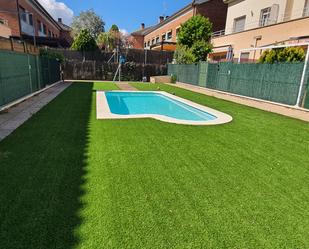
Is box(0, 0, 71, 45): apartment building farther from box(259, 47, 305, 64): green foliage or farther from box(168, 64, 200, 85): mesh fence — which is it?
box(259, 47, 305, 64): green foliage

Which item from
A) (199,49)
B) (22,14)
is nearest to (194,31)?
(199,49)

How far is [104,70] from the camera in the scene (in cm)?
2358

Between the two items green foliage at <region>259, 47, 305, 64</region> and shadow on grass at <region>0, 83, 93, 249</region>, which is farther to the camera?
green foliage at <region>259, 47, 305, 64</region>

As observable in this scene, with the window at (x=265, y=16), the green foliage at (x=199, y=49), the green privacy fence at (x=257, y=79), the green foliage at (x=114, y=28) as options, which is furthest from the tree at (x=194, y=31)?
the green foliage at (x=114, y=28)

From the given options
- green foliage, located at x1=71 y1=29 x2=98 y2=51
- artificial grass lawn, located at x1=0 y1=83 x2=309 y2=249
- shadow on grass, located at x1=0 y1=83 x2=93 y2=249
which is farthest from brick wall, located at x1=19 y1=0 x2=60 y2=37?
artificial grass lawn, located at x1=0 y1=83 x2=309 y2=249

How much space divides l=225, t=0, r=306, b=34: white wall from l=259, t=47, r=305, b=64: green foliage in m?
8.33

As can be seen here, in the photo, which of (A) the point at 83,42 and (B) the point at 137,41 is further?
(B) the point at 137,41

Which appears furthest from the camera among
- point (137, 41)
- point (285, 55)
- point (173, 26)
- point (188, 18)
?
point (137, 41)

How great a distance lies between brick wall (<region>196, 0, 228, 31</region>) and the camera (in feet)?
86.7

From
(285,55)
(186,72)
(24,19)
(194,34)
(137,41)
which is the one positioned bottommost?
(186,72)

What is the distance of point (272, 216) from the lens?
253cm

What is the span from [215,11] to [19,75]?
976 inches

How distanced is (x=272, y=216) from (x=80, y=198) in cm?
219

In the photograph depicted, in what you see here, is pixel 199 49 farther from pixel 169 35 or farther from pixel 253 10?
pixel 169 35
